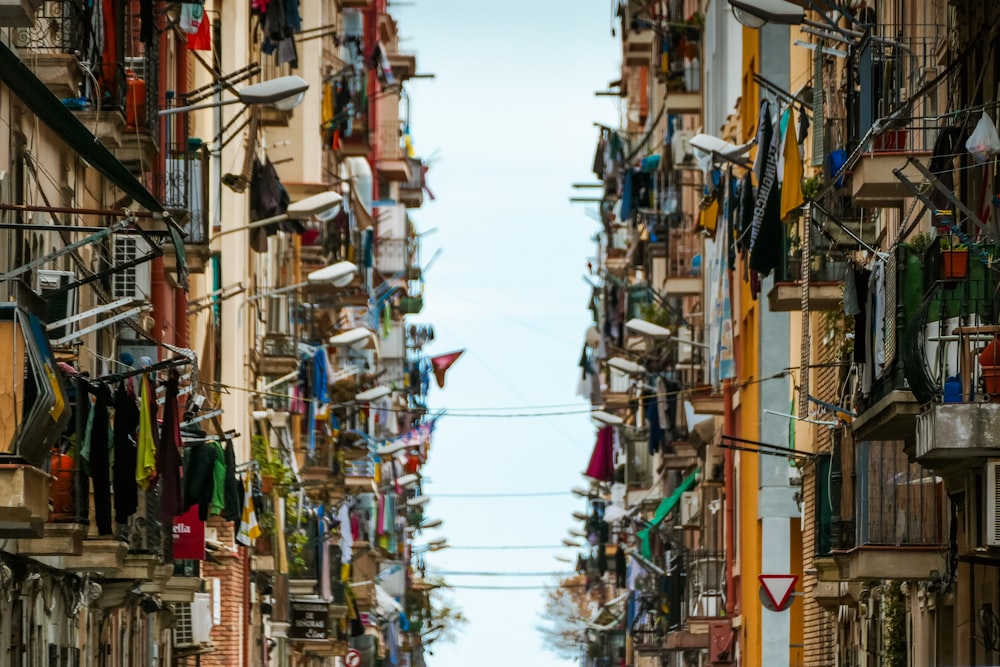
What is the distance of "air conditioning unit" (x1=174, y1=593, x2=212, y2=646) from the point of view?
48625mm

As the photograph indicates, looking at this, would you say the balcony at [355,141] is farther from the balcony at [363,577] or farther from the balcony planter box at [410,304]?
the balcony planter box at [410,304]

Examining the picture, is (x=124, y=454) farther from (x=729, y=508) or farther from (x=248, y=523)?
(x=729, y=508)

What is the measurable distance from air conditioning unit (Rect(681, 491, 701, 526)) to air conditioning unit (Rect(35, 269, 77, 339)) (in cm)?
3333

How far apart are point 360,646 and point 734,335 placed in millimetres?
41381

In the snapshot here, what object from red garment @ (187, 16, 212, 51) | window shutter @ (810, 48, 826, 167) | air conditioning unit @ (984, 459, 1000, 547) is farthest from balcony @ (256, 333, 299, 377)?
air conditioning unit @ (984, 459, 1000, 547)

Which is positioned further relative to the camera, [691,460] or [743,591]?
[691,460]

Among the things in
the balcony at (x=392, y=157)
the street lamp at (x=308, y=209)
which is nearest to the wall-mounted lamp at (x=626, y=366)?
the street lamp at (x=308, y=209)

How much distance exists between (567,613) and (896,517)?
12140cm

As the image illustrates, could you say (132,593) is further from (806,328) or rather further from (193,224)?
(806,328)

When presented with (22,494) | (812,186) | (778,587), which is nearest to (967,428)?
(22,494)

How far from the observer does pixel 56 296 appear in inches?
1234

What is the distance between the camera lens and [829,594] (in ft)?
133

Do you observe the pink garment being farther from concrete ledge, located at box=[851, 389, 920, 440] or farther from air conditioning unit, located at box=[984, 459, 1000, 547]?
Result: air conditioning unit, located at box=[984, 459, 1000, 547]

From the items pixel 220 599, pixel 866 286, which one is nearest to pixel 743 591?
pixel 220 599
